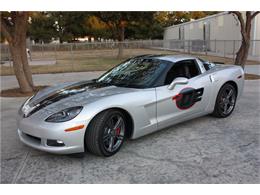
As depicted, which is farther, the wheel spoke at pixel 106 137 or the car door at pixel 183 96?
the car door at pixel 183 96

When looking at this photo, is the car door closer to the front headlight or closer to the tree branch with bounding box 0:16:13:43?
the front headlight

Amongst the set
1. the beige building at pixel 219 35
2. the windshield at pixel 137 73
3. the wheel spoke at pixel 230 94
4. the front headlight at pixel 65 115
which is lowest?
the wheel spoke at pixel 230 94

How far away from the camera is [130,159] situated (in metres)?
3.56

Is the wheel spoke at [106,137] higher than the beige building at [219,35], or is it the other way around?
the beige building at [219,35]

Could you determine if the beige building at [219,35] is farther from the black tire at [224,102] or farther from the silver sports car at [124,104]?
the silver sports car at [124,104]

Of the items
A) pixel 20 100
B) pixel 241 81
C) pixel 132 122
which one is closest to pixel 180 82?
pixel 132 122

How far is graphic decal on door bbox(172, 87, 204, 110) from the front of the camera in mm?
4240

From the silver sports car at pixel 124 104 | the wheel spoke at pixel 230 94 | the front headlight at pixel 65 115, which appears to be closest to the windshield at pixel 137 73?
the silver sports car at pixel 124 104

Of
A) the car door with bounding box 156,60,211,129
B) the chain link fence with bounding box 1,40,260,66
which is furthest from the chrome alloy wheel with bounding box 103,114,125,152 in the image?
the chain link fence with bounding box 1,40,260,66

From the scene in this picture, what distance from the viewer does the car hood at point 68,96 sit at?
140 inches

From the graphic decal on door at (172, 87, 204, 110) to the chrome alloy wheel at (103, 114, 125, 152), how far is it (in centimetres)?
97

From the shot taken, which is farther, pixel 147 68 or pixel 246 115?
pixel 246 115

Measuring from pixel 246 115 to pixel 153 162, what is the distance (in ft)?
9.34
